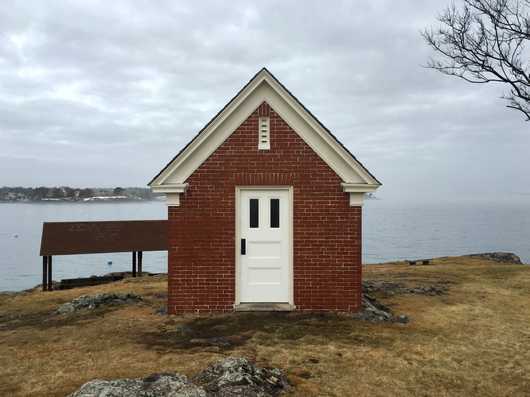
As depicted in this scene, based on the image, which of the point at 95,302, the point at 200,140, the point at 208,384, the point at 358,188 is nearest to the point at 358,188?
the point at 358,188

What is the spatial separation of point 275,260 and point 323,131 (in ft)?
10.3

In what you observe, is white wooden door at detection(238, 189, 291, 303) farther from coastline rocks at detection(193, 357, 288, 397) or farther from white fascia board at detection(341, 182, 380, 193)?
coastline rocks at detection(193, 357, 288, 397)

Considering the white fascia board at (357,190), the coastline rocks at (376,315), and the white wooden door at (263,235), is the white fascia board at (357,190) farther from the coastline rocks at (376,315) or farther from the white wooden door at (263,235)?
the coastline rocks at (376,315)

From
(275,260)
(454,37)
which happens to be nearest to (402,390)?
(275,260)

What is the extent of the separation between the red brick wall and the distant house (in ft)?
0.08

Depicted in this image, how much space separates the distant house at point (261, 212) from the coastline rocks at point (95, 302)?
8.89 feet

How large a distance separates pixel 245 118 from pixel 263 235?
8.95 ft

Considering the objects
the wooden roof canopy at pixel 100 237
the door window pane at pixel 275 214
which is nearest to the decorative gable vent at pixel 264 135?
the door window pane at pixel 275 214

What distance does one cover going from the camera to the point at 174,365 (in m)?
6.86

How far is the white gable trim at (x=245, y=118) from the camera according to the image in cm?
979

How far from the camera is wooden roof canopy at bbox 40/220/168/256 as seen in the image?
19844 millimetres

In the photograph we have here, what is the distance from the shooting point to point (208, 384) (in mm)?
5832

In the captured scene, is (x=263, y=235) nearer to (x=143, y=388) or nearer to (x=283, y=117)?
(x=283, y=117)

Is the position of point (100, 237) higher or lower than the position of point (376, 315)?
higher
